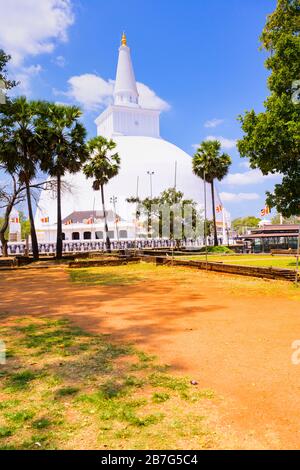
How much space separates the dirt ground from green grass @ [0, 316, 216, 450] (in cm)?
37

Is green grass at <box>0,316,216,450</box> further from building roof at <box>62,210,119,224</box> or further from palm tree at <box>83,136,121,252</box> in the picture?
building roof at <box>62,210,119,224</box>

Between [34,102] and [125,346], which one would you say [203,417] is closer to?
[125,346]

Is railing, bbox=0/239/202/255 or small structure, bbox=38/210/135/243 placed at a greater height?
small structure, bbox=38/210/135/243

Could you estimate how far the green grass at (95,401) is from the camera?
3.59m

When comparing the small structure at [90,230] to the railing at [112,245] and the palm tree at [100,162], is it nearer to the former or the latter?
the railing at [112,245]

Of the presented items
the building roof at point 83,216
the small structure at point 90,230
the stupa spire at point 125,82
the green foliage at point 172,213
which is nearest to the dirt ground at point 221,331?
the green foliage at point 172,213

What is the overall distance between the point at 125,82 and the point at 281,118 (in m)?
Answer: 72.7

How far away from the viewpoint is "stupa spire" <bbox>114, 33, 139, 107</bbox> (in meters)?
82.2

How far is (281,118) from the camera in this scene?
20.1 meters

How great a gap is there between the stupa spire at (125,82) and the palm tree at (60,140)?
58193 mm

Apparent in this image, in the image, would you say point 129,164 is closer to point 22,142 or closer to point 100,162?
point 100,162

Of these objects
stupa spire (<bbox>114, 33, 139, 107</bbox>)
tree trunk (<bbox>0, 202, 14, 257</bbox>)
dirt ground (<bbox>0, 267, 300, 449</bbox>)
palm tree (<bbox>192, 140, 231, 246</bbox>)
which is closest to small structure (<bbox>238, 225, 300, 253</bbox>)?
palm tree (<bbox>192, 140, 231, 246</bbox>)
